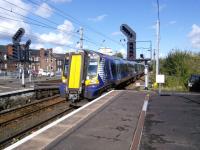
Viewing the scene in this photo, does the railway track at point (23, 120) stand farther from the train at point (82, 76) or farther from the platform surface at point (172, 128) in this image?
the platform surface at point (172, 128)

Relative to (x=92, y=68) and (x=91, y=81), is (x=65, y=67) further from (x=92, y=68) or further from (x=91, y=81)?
(x=91, y=81)

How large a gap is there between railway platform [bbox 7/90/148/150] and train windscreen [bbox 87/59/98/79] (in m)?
5.60

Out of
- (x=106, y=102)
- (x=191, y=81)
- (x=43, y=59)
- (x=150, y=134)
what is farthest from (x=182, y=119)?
(x=43, y=59)

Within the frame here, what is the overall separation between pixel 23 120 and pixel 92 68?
17.2 ft

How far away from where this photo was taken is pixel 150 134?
7.68m

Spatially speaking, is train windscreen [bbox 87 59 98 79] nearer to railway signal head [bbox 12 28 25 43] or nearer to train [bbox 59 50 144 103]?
train [bbox 59 50 144 103]

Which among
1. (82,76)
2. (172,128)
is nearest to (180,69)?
(82,76)

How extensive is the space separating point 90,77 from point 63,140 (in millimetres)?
9830

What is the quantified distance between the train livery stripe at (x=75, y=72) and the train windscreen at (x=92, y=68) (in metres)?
0.68

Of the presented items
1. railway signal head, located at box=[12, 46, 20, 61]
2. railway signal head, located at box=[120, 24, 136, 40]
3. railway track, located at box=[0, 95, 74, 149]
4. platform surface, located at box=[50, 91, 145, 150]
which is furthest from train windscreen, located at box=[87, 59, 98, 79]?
railway signal head, located at box=[120, 24, 136, 40]

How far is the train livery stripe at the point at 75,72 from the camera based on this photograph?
16.3 metres

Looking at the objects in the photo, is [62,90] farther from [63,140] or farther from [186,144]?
[186,144]

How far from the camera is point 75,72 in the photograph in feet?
54.4

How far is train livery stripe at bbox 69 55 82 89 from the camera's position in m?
16.3
